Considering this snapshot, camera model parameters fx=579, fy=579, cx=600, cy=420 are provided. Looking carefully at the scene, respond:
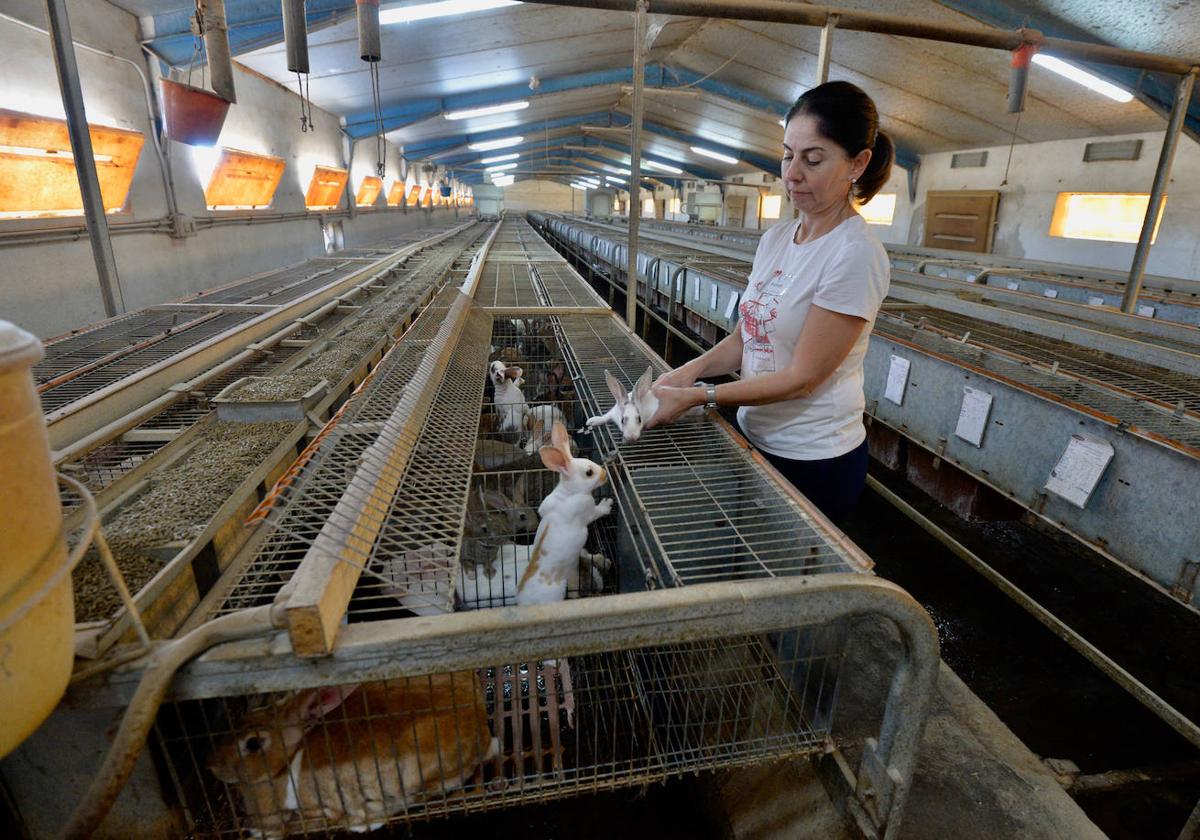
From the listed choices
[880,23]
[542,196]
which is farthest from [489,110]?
[542,196]

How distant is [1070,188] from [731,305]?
8.20 metres

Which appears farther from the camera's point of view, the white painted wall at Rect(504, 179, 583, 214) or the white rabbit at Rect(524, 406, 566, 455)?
the white painted wall at Rect(504, 179, 583, 214)

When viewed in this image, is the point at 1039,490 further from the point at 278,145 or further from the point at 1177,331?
the point at 278,145

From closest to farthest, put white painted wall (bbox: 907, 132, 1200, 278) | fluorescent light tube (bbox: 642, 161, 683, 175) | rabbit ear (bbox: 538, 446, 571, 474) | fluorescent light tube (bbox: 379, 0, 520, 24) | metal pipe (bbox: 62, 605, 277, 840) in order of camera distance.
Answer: metal pipe (bbox: 62, 605, 277, 840) < rabbit ear (bbox: 538, 446, 571, 474) < fluorescent light tube (bbox: 379, 0, 520, 24) < white painted wall (bbox: 907, 132, 1200, 278) < fluorescent light tube (bbox: 642, 161, 683, 175)

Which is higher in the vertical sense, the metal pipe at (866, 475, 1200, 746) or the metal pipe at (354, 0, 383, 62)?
the metal pipe at (354, 0, 383, 62)

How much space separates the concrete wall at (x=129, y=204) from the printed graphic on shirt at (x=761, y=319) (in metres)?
6.14

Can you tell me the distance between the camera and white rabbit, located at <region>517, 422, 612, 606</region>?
182 cm

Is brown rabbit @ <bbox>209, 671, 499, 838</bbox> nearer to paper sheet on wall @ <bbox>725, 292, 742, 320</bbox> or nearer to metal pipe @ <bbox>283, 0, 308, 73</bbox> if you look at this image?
metal pipe @ <bbox>283, 0, 308, 73</bbox>

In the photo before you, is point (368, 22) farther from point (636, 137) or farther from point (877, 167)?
point (877, 167)

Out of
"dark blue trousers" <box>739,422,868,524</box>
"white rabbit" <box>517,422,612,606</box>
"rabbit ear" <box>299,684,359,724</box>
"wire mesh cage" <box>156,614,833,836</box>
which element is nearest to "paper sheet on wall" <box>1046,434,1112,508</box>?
"dark blue trousers" <box>739,422,868,524</box>

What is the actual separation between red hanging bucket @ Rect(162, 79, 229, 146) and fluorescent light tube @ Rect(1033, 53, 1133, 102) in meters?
8.73

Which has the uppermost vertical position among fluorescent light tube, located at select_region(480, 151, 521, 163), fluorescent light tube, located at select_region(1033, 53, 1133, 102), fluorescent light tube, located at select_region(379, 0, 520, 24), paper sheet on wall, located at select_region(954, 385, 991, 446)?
fluorescent light tube, located at select_region(480, 151, 521, 163)

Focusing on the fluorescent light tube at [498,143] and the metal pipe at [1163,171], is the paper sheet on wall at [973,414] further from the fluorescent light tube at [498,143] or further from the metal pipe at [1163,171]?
the fluorescent light tube at [498,143]

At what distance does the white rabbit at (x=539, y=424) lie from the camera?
2.72 meters
